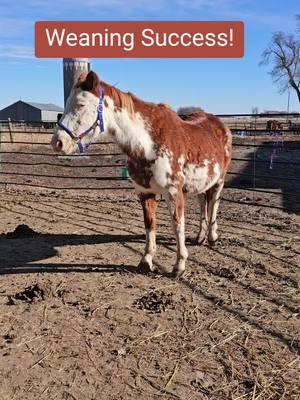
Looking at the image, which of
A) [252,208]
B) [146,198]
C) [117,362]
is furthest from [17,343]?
[252,208]

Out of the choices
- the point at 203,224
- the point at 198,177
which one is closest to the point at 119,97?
the point at 198,177

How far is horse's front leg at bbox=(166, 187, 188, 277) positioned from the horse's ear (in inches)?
41.4

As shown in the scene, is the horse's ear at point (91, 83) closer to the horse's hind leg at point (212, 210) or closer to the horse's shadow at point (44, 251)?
the horse's shadow at point (44, 251)

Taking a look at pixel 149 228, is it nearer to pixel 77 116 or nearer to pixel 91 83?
pixel 77 116

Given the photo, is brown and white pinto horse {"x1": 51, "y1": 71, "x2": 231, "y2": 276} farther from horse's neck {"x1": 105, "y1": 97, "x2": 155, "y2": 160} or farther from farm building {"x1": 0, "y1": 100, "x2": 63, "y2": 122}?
farm building {"x1": 0, "y1": 100, "x2": 63, "y2": 122}

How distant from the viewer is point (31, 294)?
3.73 metres

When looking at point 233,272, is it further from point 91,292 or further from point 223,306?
point 91,292

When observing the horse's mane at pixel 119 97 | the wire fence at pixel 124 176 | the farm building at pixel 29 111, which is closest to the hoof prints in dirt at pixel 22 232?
the wire fence at pixel 124 176

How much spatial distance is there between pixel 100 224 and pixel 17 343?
3341mm

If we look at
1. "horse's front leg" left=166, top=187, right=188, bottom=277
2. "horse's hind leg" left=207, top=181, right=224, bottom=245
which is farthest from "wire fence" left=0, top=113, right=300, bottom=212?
"horse's front leg" left=166, top=187, right=188, bottom=277

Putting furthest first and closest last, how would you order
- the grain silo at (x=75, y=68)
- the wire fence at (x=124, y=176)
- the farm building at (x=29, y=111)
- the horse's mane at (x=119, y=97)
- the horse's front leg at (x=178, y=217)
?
the farm building at (x=29, y=111), the wire fence at (x=124, y=176), the grain silo at (x=75, y=68), the horse's front leg at (x=178, y=217), the horse's mane at (x=119, y=97)

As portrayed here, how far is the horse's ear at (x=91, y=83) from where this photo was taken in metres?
3.65

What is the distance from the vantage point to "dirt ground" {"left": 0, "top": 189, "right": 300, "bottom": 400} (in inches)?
100

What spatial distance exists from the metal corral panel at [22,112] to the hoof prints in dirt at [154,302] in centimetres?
6441
